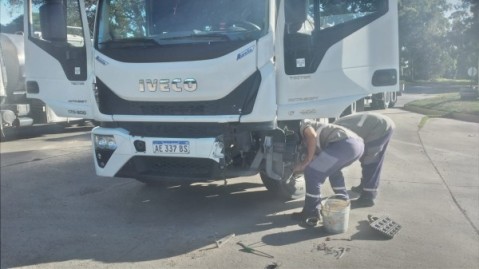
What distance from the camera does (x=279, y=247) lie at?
4.30 m

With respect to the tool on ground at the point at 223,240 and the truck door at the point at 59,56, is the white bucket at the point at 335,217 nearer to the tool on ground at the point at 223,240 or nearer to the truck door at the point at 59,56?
the tool on ground at the point at 223,240

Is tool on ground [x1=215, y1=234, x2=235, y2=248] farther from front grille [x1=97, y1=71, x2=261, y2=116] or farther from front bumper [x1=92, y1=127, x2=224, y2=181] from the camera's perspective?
front grille [x1=97, y1=71, x2=261, y2=116]

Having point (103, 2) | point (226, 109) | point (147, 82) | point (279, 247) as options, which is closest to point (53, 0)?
point (103, 2)

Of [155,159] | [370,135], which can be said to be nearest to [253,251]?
[155,159]

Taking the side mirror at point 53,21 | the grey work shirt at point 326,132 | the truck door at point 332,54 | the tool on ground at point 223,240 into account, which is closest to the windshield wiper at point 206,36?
the truck door at point 332,54

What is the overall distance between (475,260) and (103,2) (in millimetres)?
4481

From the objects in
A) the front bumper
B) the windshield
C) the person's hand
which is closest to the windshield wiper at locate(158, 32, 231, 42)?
the windshield

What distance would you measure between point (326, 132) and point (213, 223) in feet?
5.05

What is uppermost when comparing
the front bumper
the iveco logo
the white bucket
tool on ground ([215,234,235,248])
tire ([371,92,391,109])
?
the iveco logo

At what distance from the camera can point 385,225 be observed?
460 centimetres

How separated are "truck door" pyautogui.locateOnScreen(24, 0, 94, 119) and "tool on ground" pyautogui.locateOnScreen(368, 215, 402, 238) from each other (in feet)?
10.5

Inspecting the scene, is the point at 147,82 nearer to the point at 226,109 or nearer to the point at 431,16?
the point at 226,109

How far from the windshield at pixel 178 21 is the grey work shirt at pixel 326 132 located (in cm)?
110

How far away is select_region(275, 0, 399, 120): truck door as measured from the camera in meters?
4.55
